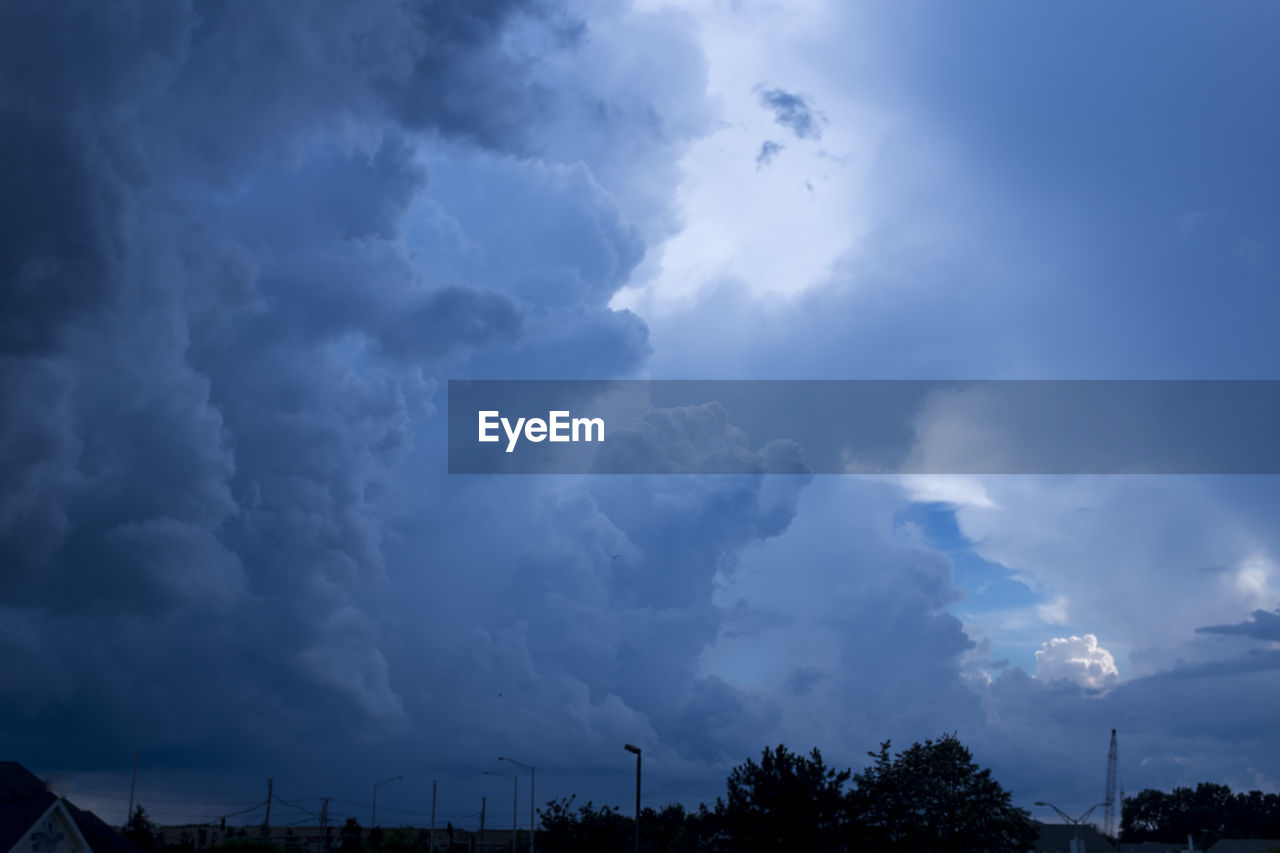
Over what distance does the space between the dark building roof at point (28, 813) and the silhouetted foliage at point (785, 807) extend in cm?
3576

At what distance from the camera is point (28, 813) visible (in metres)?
40.2

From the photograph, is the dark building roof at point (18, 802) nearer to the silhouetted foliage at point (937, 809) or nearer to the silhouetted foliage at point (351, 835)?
the silhouetted foliage at point (937, 809)

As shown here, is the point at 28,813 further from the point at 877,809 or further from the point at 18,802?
the point at 877,809

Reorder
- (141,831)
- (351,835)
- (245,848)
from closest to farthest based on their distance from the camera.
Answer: (245,848) < (141,831) < (351,835)

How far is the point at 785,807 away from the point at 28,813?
42592mm

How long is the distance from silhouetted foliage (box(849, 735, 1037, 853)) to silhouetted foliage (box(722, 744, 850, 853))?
2.05 metres

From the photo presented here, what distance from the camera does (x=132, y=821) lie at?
473ft

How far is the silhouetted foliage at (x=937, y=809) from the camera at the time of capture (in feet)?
217

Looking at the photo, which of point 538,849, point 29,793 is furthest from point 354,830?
point 29,793

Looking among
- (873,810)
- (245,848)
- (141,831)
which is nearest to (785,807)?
(873,810)

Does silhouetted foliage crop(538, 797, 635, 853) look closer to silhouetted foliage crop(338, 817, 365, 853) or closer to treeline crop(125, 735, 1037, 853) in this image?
treeline crop(125, 735, 1037, 853)

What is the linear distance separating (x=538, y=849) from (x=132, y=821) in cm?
8209

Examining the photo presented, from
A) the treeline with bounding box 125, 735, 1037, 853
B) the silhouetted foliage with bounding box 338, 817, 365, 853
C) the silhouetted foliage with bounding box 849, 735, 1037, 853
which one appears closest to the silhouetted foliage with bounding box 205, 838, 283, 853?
the treeline with bounding box 125, 735, 1037, 853

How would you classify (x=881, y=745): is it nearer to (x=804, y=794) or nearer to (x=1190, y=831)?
(x=804, y=794)
